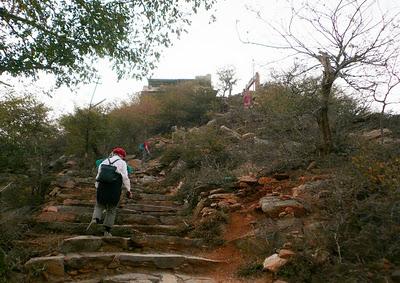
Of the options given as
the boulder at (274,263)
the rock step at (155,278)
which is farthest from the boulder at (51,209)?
the boulder at (274,263)

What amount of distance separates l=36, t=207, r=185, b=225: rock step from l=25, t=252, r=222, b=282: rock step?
208 cm

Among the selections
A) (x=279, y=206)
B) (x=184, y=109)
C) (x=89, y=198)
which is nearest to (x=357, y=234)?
(x=279, y=206)

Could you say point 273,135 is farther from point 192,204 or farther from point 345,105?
point 192,204

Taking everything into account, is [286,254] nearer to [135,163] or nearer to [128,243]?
[128,243]

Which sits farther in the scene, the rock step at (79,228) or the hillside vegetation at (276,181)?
the rock step at (79,228)

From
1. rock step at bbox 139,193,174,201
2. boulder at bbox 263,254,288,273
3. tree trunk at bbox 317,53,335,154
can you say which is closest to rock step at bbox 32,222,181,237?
boulder at bbox 263,254,288,273

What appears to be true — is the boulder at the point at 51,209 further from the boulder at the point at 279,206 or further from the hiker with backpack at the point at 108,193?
the boulder at the point at 279,206

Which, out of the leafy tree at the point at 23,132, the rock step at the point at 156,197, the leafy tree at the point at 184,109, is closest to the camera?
the rock step at the point at 156,197

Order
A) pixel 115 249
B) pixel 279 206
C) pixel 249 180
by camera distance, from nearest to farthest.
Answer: pixel 115 249 < pixel 279 206 < pixel 249 180

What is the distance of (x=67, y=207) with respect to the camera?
27.8ft

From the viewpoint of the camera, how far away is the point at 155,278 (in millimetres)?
5375

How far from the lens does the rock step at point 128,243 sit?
605 centimetres

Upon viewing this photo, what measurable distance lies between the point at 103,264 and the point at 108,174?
1.80 metres

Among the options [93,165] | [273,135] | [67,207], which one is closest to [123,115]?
[93,165]
